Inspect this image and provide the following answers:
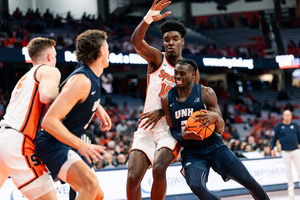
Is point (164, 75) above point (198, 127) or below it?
above

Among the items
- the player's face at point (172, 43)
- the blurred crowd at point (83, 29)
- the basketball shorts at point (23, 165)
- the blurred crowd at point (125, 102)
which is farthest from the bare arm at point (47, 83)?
the blurred crowd at point (83, 29)

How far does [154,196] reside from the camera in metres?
4.43

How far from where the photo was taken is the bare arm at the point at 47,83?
336 centimetres

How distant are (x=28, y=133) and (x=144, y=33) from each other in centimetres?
177

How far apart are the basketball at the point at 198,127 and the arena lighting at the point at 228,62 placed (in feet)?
49.1

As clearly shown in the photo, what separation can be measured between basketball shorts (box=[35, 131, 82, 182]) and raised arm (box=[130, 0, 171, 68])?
5.46 ft

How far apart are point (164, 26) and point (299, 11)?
77.5 ft

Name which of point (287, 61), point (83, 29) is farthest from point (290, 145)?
point (83, 29)

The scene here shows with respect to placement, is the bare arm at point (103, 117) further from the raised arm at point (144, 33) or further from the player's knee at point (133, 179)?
the raised arm at point (144, 33)

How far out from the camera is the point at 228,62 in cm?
1991

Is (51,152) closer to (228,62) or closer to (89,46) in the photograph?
(89,46)

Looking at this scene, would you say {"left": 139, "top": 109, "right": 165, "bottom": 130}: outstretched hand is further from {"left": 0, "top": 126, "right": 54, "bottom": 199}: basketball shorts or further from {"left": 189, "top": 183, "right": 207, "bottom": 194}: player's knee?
{"left": 0, "top": 126, "right": 54, "bottom": 199}: basketball shorts

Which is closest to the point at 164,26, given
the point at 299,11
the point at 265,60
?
the point at 265,60

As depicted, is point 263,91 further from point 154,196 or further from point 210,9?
point 154,196
